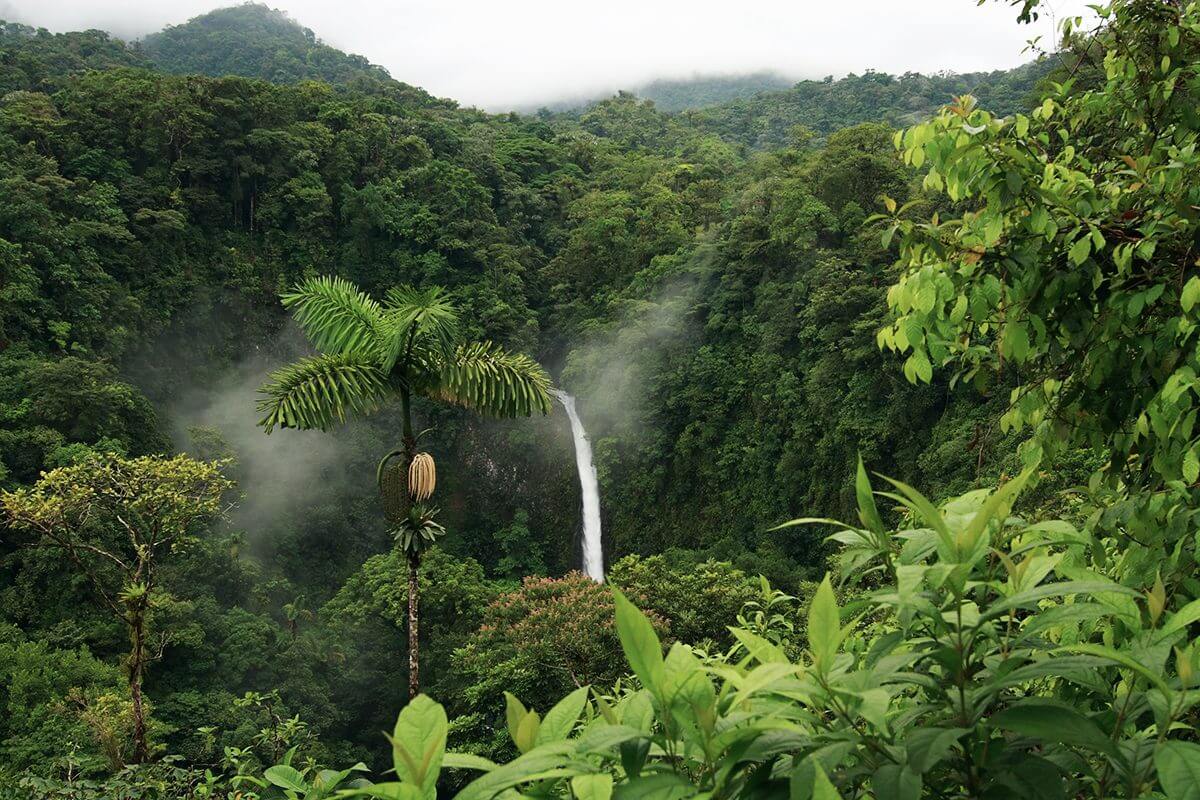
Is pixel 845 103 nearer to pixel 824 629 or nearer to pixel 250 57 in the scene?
pixel 250 57

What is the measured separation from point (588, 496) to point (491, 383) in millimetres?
12057

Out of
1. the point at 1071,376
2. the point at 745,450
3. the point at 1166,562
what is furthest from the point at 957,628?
the point at 745,450

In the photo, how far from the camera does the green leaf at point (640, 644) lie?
0.52 metres

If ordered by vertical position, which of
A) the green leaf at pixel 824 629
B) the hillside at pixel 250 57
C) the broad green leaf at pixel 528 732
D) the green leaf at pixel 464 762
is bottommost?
the green leaf at pixel 464 762

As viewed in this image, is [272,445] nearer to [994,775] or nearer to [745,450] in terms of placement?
[745,450]

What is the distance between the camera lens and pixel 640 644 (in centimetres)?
52

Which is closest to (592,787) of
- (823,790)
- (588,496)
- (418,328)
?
(823,790)

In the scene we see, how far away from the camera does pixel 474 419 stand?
64.8ft

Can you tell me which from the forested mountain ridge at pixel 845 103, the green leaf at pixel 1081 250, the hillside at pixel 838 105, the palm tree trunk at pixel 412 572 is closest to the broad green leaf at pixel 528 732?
the green leaf at pixel 1081 250

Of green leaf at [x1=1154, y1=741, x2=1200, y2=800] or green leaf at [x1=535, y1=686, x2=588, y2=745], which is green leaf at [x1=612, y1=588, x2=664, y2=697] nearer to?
green leaf at [x1=535, y1=686, x2=588, y2=745]

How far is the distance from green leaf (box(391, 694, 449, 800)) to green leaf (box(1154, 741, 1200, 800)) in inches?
18.0

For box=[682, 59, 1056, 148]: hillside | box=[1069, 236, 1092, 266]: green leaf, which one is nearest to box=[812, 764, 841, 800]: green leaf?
box=[1069, 236, 1092, 266]: green leaf

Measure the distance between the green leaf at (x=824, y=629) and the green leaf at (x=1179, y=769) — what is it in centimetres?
21

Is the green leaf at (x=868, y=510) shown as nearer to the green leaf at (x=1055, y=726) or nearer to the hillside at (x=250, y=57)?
the green leaf at (x=1055, y=726)
